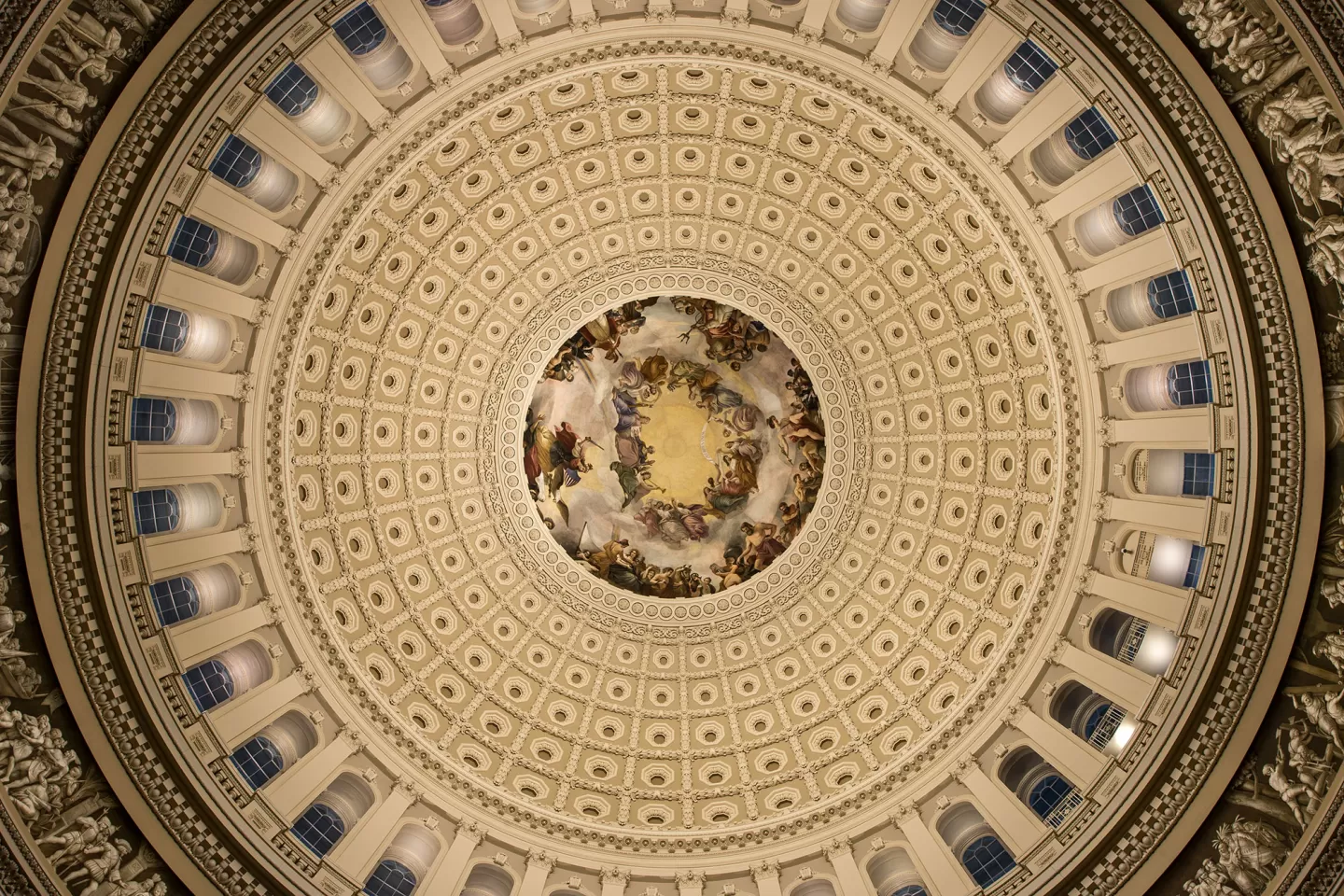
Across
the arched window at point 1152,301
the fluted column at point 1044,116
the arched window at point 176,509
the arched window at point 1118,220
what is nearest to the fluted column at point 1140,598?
the arched window at point 1152,301

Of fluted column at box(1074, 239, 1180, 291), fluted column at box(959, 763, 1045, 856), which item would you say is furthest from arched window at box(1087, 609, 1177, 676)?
fluted column at box(1074, 239, 1180, 291)

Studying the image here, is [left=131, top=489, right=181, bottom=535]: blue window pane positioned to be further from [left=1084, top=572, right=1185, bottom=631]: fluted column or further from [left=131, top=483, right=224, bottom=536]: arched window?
[left=1084, top=572, right=1185, bottom=631]: fluted column

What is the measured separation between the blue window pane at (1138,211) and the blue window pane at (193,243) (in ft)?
65.4

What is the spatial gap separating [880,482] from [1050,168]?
41.4 feet

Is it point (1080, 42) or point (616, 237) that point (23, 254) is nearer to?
point (616, 237)

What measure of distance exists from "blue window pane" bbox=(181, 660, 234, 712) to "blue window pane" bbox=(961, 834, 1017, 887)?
60.4 ft

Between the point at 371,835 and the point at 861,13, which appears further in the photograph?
the point at 371,835

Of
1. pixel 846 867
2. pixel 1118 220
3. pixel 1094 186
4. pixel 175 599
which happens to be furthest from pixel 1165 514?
pixel 175 599

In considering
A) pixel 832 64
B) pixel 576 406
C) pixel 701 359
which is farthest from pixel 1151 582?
pixel 576 406

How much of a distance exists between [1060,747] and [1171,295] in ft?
35.6

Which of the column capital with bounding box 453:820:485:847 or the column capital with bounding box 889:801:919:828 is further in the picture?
the column capital with bounding box 453:820:485:847

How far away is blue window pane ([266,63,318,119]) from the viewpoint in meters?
19.1

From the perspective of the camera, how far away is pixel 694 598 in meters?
32.2

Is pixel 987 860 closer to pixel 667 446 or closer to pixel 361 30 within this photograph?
pixel 667 446
